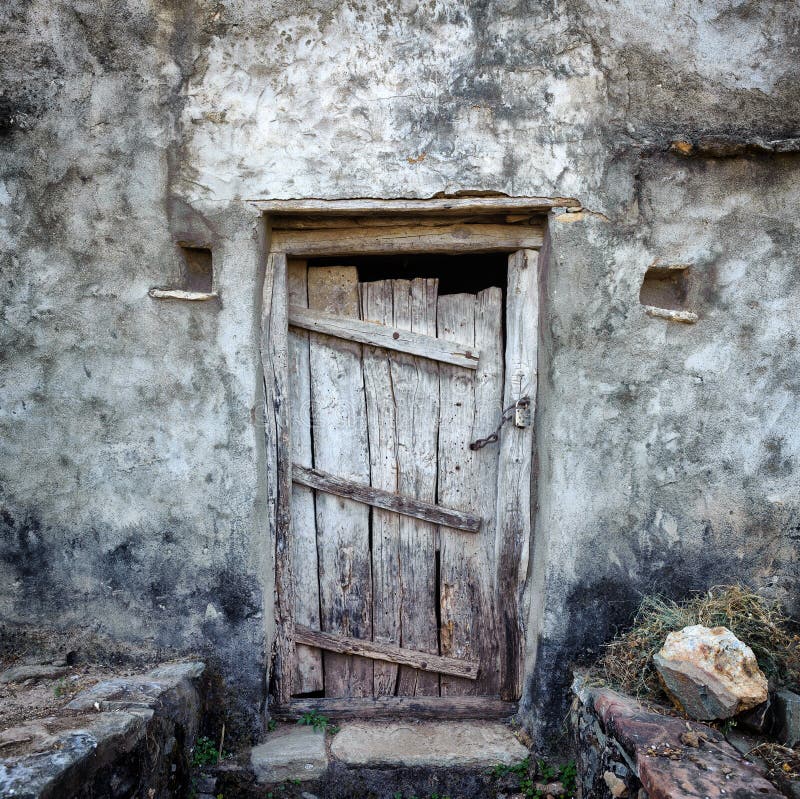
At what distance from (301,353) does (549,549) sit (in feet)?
4.42

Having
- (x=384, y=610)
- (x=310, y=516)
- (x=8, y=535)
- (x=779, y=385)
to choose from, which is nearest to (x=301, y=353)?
(x=310, y=516)

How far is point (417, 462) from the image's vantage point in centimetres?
300

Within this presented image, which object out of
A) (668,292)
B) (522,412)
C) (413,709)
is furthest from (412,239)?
(413,709)

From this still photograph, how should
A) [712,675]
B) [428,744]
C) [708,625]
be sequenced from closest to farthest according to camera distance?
[712,675] < [708,625] < [428,744]

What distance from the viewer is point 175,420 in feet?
8.95

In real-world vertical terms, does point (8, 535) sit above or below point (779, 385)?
below

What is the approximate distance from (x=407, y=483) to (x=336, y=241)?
110 cm

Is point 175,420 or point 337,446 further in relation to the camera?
point 337,446

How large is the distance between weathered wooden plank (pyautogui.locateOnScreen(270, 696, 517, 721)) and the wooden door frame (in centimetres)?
16

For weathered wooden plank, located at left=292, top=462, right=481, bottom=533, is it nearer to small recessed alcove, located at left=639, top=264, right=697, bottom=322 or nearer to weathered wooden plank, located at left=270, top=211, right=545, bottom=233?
weathered wooden plank, located at left=270, top=211, right=545, bottom=233

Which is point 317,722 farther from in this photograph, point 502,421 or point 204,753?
point 502,421

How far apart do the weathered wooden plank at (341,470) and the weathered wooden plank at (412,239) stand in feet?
0.50

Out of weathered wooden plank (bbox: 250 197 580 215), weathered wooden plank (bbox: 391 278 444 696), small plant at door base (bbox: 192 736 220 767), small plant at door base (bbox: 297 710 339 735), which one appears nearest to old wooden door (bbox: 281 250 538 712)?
weathered wooden plank (bbox: 391 278 444 696)

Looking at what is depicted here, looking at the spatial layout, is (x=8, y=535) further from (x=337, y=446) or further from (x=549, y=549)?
(x=549, y=549)
